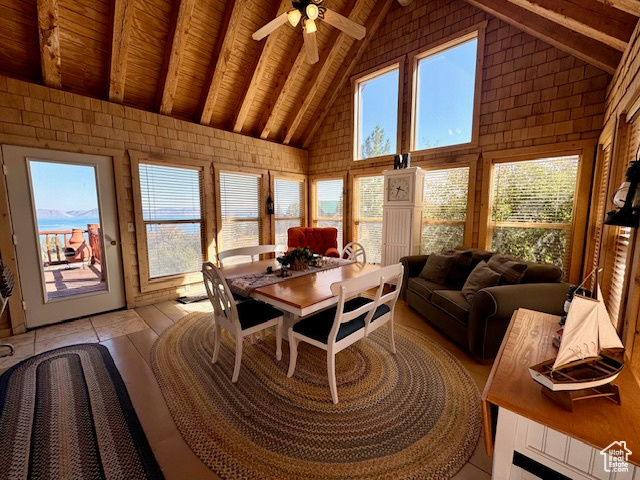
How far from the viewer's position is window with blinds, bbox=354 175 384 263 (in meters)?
5.21

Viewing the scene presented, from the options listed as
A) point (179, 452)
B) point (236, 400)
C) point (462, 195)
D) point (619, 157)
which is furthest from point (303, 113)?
point (179, 452)

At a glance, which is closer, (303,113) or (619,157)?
(619,157)

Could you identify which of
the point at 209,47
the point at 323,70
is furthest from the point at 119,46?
the point at 323,70

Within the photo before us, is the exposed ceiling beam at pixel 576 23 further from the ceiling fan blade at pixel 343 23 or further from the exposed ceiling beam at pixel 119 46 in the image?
the exposed ceiling beam at pixel 119 46

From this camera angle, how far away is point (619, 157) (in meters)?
2.23

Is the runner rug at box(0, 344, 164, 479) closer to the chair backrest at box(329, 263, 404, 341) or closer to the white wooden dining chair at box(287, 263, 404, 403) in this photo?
the white wooden dining chair at box(287, 263, 404, 403)

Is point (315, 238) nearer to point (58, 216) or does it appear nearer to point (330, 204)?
point (330, 204)

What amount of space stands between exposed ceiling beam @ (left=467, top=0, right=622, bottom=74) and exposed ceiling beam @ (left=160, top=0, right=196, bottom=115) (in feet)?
11.8

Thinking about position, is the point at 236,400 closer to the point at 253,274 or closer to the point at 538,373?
the point at 253,274

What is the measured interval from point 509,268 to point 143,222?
15.5ft

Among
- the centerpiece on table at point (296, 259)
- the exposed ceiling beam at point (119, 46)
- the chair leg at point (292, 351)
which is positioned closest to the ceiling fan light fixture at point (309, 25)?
the exposed ceiling beam at point (119, 46)

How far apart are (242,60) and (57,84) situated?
232cm

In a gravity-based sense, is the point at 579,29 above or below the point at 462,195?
above

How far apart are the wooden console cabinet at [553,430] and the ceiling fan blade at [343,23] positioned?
3199 millimetres
